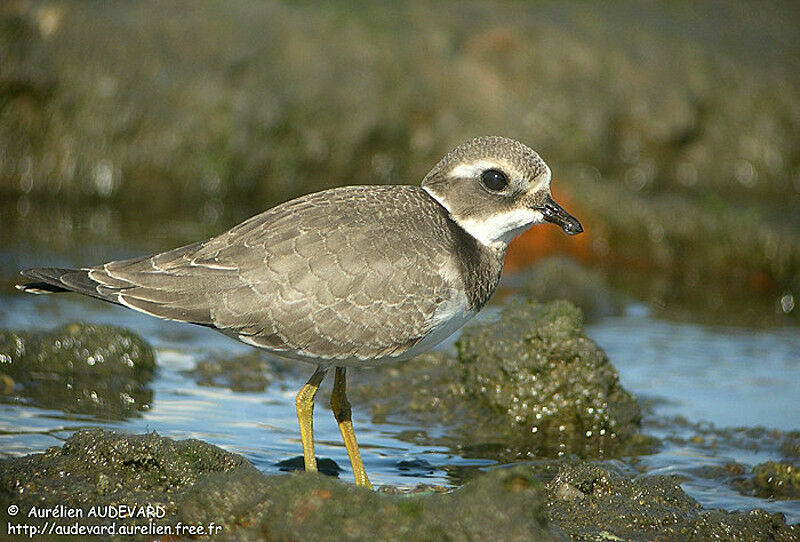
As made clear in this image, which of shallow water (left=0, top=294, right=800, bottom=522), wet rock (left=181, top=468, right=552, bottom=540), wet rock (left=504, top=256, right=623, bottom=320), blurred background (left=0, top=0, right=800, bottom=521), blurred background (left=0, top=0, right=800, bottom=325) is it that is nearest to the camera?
wet rock (left=181, top=468, right=552, bottom=540)

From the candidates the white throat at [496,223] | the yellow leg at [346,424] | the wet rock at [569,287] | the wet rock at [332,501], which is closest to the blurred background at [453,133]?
the wet rock at [569,287]

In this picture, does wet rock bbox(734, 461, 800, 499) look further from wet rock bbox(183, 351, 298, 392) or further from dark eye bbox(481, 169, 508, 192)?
wet rock bbox(183, 351, 298, 392)

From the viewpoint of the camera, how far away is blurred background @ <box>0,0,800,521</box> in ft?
35.3

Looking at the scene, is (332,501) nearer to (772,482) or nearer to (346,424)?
(346,424)

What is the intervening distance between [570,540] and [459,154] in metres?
2.43

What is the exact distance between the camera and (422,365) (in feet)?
28.0

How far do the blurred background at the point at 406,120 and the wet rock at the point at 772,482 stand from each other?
14.8ft

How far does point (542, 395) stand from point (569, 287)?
321cm

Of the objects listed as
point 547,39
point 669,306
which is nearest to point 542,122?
point 547,39

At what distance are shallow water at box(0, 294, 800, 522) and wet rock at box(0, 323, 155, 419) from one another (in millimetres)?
175

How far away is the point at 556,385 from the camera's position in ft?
24.2

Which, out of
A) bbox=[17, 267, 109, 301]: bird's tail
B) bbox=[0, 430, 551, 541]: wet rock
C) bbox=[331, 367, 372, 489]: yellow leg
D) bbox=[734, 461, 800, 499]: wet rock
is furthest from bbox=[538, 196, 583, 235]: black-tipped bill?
bbox=[17, 267, 109, 301]: bird's tail
